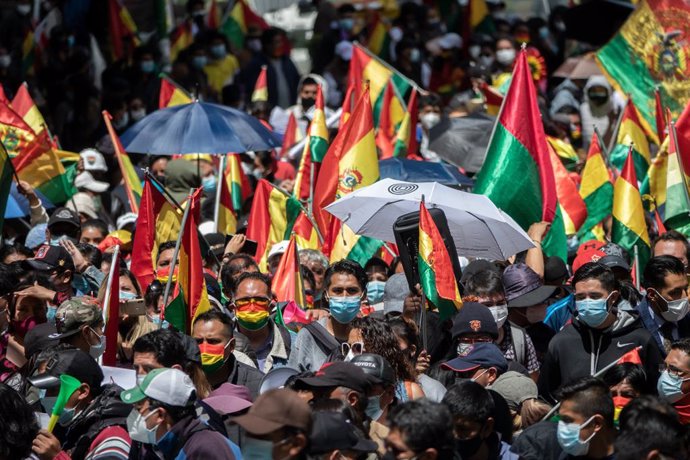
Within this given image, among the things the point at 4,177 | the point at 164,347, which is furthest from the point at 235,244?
the point at 164,347

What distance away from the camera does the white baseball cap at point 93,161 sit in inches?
516

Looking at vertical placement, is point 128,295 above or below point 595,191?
above

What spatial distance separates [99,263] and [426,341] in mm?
2778

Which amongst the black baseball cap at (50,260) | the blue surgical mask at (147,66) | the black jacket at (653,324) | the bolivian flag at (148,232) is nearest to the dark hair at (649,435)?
the black jacket at (653,324)

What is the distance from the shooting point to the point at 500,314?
27.3 feet

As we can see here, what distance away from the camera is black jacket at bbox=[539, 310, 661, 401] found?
7.80m

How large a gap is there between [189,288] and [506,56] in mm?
9194

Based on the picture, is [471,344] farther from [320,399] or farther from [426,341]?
[320,399]

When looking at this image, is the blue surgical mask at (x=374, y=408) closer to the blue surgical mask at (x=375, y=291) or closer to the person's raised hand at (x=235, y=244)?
the blue surgical mask at (x=375, y=291)

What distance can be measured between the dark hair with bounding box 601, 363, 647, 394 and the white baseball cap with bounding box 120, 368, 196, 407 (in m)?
2.07

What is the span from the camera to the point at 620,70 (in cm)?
1281

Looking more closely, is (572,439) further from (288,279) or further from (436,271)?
(288,279)

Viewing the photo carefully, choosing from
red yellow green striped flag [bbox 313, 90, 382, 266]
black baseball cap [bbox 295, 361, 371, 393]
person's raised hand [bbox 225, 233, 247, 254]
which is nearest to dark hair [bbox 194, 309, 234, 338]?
black baseball cap [bbox 295, 361, 371, 393]

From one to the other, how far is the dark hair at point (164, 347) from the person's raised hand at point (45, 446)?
2.20 feet
